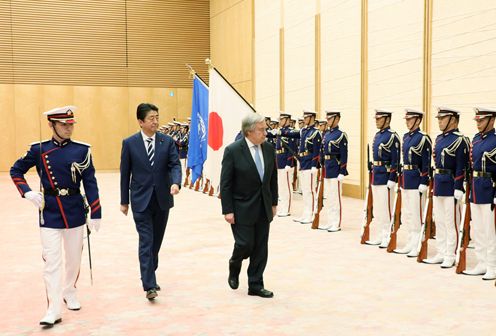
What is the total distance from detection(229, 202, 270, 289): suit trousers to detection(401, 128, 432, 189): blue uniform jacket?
7.40 feet

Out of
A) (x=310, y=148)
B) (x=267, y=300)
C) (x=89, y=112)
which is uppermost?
(x=89, y=112)

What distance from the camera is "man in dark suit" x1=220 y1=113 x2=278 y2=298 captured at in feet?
15.5

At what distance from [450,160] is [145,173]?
285 centimetres

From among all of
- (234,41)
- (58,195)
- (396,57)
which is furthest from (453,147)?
(234,41)

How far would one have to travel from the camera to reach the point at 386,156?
23.0ft

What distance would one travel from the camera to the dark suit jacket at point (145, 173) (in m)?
4.75

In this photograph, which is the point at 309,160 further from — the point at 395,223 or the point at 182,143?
the point at 182,143

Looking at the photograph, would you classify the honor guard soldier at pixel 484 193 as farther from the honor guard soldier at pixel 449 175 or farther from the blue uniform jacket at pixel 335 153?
the blue uniform jacket at pixel 335 153

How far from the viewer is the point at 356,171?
12133 millimetres

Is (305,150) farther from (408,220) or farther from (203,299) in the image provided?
(203,299)

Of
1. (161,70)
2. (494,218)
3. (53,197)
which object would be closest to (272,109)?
(161,70)

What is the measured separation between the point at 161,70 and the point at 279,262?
1583cm

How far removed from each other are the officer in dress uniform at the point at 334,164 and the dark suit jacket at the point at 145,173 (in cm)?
365

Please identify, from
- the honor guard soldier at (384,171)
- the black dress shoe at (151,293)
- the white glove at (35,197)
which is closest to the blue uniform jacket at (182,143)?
the honor guard soldier at (384,171)
